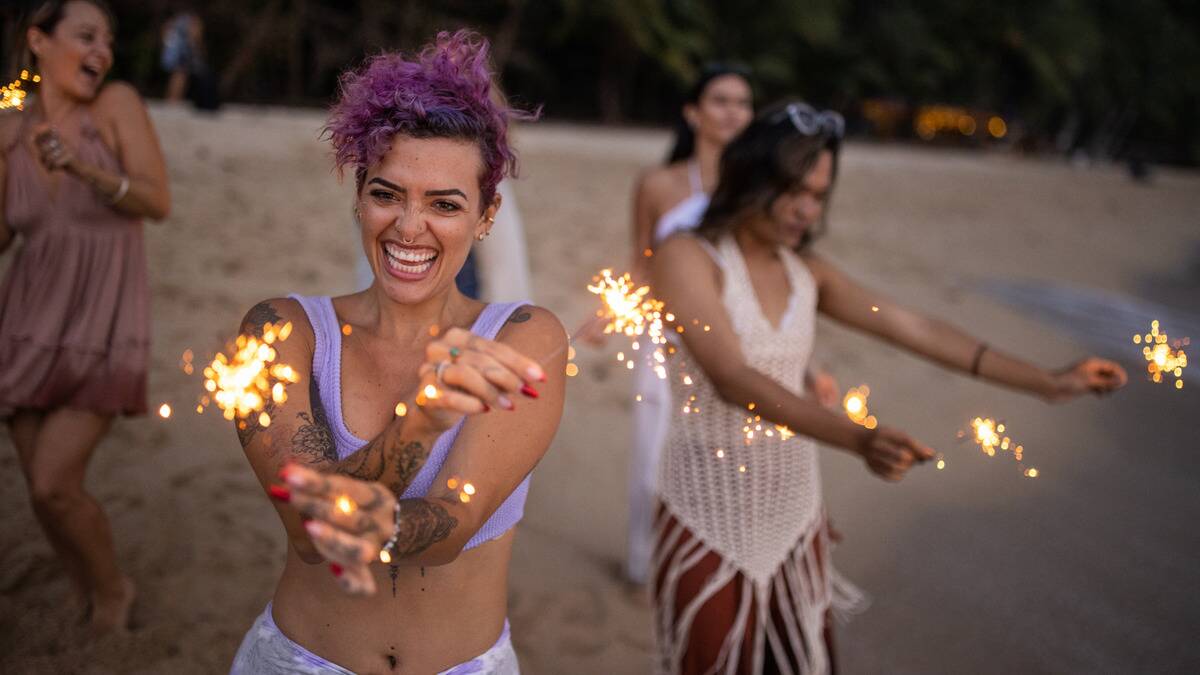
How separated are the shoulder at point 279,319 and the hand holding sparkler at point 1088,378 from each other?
2.20m

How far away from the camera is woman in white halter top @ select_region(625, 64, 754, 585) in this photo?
418cm

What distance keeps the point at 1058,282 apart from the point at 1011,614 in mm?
12061

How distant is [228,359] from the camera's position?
1.71 meters

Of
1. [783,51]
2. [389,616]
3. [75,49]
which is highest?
[783,51]

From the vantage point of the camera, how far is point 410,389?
1.91 m

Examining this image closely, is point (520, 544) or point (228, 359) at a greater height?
point (228, 359)

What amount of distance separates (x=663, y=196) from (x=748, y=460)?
6.50 feet

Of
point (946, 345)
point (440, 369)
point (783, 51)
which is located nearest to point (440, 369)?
point (440, 369)

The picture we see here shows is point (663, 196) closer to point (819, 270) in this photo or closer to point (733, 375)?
point (819, 270)

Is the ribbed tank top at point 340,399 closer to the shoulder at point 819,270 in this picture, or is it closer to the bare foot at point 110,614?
the shoulder at point 819,270

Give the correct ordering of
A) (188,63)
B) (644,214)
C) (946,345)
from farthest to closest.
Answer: (188,63) < (644,214) < (946,345)

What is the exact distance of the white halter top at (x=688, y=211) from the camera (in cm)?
383

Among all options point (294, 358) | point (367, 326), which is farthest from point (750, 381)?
point (294, 358)

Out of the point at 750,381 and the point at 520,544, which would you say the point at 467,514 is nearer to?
the point at 750,381
